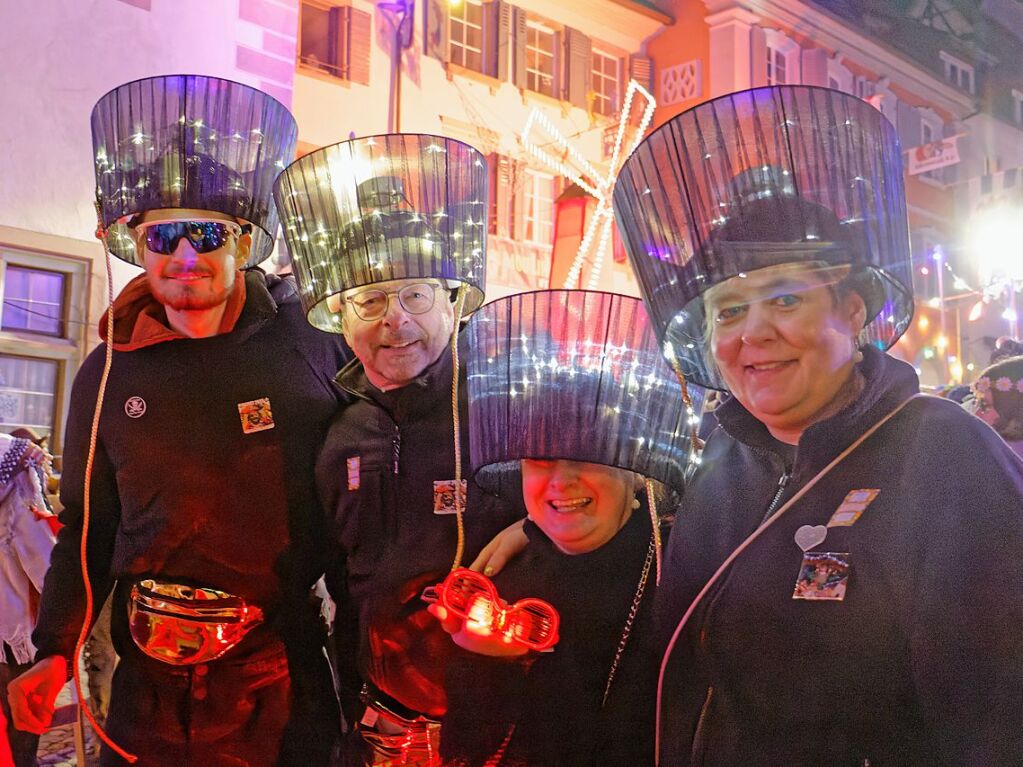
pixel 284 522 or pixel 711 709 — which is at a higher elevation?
pixel 284 522

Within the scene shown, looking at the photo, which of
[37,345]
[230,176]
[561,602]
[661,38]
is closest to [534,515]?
[561,602]

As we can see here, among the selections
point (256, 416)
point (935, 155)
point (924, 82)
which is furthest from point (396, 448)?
point (924, 82)

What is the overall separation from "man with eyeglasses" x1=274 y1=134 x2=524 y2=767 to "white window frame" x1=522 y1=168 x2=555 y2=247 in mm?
9989

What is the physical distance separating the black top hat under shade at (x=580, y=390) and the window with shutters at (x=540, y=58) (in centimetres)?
1107

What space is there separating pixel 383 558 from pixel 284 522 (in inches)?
16.7

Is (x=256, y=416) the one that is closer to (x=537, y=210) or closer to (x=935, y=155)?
(x=537, y=210)

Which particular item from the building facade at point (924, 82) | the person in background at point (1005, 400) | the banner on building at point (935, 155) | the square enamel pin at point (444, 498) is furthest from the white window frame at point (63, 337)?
the banner on building at point (935, 155)

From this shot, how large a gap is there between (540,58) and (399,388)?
11224mm

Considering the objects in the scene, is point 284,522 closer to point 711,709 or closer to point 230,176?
point 230,176

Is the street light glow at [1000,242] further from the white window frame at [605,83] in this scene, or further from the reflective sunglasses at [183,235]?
the reflective sunglasses at [183,235]

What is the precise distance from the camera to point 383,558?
8.39 feet

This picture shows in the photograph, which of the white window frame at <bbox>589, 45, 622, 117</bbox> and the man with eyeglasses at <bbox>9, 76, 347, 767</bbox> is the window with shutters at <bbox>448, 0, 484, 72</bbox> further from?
the man with eyeglasses at <bbox>9, 76, 347, 767</bbox>

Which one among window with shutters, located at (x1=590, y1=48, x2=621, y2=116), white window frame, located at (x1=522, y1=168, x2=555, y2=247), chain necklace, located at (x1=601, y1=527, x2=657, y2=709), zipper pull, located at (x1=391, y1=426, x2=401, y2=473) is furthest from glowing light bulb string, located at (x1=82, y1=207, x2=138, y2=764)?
window with shutters, located at (x1=590, y1=48, x2=621, y2=116)

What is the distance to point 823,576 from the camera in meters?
1.55
